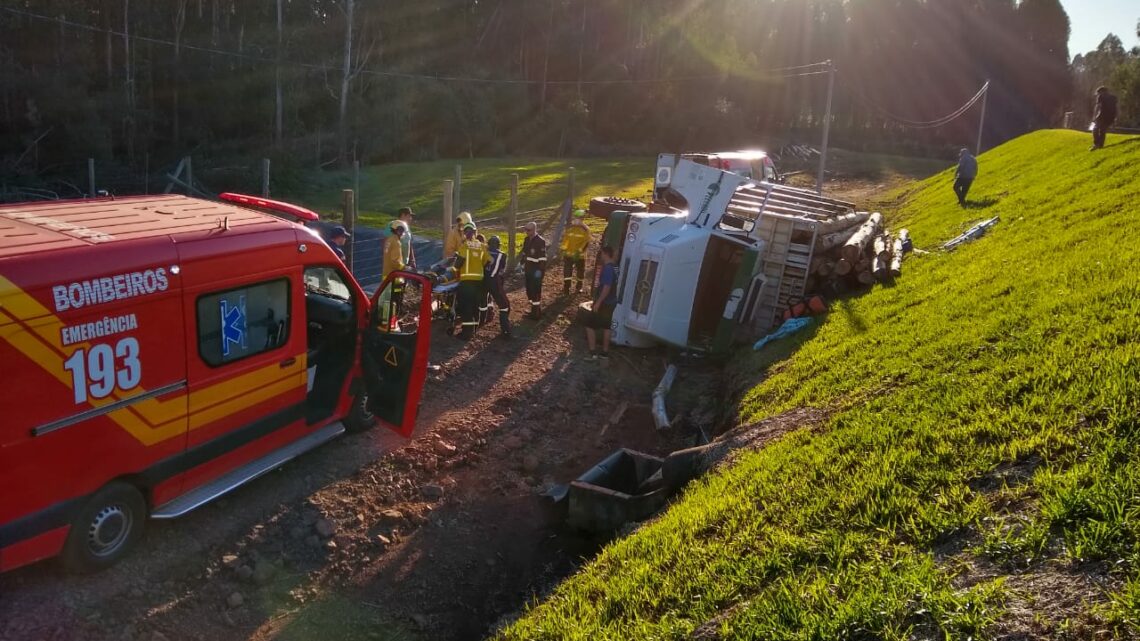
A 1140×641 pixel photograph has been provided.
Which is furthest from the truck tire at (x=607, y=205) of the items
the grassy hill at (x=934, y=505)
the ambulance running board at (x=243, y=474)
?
the ambulance running board at (x=243, y=474)

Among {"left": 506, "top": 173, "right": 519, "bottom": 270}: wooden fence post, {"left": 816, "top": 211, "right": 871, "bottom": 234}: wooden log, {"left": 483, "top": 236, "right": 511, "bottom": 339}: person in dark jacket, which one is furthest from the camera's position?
{"left": 506, "top": 173, "right": 519, "bottom": 270}: wooden fence post

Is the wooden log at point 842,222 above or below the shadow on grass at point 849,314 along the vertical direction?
above

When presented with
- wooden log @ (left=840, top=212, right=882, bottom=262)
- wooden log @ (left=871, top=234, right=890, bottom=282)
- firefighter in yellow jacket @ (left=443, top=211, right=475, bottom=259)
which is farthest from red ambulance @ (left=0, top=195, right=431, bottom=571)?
wooden log @ (left=871, top=234, right=890, bottom=282)

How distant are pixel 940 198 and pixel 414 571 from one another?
19818 mm

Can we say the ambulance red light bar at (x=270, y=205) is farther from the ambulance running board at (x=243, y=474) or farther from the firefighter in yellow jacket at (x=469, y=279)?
the firefighter in yellow jacket at (x=469, y=279)

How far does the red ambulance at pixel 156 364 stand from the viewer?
5.05 metres

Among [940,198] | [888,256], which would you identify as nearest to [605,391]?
[888,256]

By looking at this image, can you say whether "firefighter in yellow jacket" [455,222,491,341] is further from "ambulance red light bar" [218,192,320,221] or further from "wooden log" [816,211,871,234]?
"wooden log" [816,211,871,234]

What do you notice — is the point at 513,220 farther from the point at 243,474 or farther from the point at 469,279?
the point at 243,474

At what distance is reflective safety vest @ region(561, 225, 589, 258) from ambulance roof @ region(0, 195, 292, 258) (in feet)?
28.0

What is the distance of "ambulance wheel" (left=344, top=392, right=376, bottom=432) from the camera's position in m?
8.27

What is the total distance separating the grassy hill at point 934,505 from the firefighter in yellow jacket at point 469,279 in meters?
4.90

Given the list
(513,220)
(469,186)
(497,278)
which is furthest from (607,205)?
(469,186)

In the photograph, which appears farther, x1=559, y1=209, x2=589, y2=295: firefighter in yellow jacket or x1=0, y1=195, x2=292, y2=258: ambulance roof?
x1=559, y1=209, x2=589, y2=295: firefighter in yellow jacket
